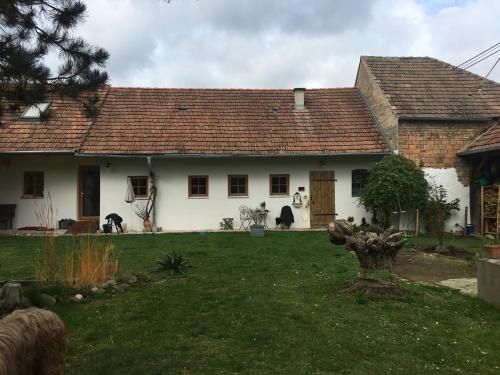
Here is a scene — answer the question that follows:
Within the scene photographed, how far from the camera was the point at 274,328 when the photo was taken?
185 inches

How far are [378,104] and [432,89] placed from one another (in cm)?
215

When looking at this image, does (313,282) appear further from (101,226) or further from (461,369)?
(101,226)

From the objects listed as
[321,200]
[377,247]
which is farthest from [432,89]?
[377,247]

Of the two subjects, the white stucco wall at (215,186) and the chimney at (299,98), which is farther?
the chimney at (299,98)

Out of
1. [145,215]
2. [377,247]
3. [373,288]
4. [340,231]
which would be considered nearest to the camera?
[373,288]

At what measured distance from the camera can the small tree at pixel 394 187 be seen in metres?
13.4

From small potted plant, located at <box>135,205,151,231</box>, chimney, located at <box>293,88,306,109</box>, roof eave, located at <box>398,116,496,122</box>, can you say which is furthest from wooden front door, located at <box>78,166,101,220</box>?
roof eave, located at <box>398,116,496,122</box>

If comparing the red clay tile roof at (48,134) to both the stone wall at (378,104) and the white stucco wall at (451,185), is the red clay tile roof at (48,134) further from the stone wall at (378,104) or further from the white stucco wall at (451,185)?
the white stucco wall at (451,185)

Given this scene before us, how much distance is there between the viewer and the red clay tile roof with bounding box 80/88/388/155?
14.8 meters

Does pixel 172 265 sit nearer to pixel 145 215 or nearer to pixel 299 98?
pixel 145 215

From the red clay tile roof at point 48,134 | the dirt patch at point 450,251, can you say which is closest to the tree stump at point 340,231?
the dirt patch at point 450,251

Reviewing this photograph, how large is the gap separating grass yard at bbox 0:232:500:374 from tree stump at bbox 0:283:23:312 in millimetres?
540

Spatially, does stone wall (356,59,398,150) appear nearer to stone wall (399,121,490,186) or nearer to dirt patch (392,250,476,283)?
stone wall (399,121,490,186)

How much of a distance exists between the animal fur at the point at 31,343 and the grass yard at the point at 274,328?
0.96 meters
